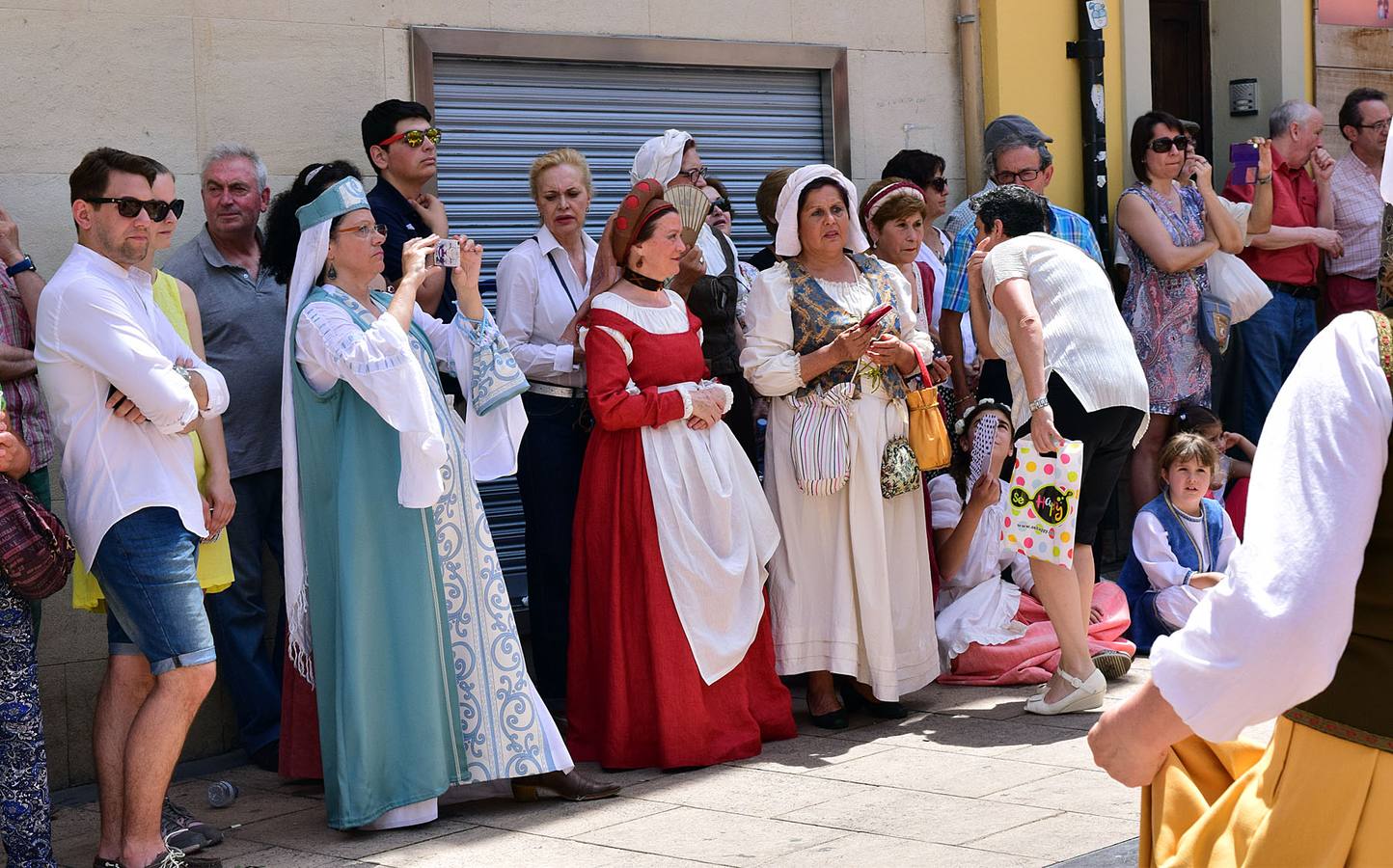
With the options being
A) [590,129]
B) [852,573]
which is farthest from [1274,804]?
[590,129]

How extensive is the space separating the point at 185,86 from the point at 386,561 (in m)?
2.28

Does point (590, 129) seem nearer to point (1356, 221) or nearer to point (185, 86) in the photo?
point (185, 86)

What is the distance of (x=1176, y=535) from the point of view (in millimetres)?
7059

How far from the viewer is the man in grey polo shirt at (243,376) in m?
5.96

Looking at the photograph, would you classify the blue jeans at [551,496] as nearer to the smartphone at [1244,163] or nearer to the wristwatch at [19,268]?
the wristwatch at [19,268]

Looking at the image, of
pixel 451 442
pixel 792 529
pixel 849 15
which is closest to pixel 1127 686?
pixel 792 529

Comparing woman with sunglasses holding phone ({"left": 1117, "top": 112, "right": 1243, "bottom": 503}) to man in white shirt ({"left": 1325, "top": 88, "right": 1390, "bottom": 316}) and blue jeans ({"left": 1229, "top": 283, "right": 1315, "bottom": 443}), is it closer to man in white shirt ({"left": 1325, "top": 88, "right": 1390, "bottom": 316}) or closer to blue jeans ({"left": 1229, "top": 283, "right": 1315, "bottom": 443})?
blue jeans ({"left": 1229, "top": 283, "right": 1315, "bottom": 443})

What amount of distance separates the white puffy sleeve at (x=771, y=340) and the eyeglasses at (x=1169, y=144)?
2.84 m

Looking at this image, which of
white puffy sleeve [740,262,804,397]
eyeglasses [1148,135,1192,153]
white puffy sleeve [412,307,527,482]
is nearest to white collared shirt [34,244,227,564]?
white puffy sleeve [412,307,527,482]

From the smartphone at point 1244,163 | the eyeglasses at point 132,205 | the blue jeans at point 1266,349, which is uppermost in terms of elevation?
the smartphone at point 1244,163

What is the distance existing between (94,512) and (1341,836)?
346cm

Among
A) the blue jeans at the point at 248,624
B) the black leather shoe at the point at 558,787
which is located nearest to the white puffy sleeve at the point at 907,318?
the black leather shoe at the point at 558,787

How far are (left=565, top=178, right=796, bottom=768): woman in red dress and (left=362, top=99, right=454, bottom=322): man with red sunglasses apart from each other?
2.73 ft

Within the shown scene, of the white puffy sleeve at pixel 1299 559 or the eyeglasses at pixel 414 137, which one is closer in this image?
the white puffy sleeve at pixel 1299 559
